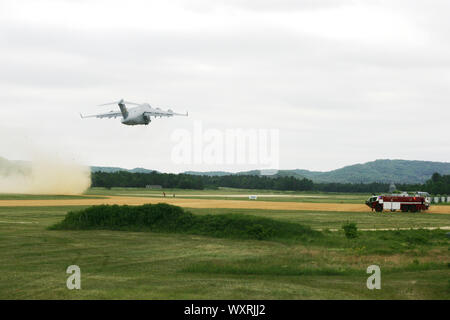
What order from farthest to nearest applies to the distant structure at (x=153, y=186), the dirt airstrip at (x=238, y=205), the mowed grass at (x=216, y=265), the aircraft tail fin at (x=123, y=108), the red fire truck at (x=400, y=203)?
the distant structure at (x=153, y=186) < the dirt airstrip at (x=238, y=205) < the aircraft tail fin at (x=123, y=108) < the red fire truck at (x=400, y=203) < the mowed grass at (x=216, y=265)

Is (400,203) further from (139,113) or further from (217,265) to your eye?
(217,265)

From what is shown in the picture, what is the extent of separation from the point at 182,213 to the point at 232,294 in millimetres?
24807

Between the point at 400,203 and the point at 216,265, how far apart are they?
5119cm

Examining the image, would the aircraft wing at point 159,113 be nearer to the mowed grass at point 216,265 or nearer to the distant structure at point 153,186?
the mowed grass at point 216,265

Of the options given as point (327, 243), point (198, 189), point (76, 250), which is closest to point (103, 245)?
point (76, 250)

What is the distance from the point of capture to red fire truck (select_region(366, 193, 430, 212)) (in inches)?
2783

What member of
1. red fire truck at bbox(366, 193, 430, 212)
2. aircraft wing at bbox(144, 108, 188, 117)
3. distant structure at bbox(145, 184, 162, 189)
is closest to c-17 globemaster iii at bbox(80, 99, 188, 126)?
aircraft wing at bbox(144, 108, 188, 117)

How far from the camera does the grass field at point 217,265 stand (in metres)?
19.1

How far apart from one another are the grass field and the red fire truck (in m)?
31.4

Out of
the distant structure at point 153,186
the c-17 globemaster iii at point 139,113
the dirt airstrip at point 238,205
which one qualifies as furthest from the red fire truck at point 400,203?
the distant structure at point 153,186

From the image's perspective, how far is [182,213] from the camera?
43062 mm

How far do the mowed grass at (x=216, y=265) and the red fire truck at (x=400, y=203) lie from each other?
31263mm
